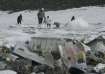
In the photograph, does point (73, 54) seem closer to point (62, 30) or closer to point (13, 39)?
point (13, 39)

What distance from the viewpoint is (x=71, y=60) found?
14359 mm

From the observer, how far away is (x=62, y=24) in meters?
28.6

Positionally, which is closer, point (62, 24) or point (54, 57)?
point (54, 57)

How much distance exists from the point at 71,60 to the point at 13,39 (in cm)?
621

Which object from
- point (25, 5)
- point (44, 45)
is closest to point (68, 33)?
point (44, 45)

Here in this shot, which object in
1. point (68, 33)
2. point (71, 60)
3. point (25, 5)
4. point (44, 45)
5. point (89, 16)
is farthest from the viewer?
point (25, 5)

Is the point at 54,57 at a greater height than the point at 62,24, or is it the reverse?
the point at 62,24

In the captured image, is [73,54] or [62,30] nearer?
[73,54]

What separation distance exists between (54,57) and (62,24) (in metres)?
14.3

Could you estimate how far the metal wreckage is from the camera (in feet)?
44.3

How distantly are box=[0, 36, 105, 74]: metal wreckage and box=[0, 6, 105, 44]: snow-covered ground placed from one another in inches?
151

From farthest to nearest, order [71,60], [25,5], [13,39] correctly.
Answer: [25,5] < [13,39] < [71,60]

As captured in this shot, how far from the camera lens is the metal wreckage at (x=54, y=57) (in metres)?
13.5

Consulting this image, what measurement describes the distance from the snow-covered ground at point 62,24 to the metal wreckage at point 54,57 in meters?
3.83
